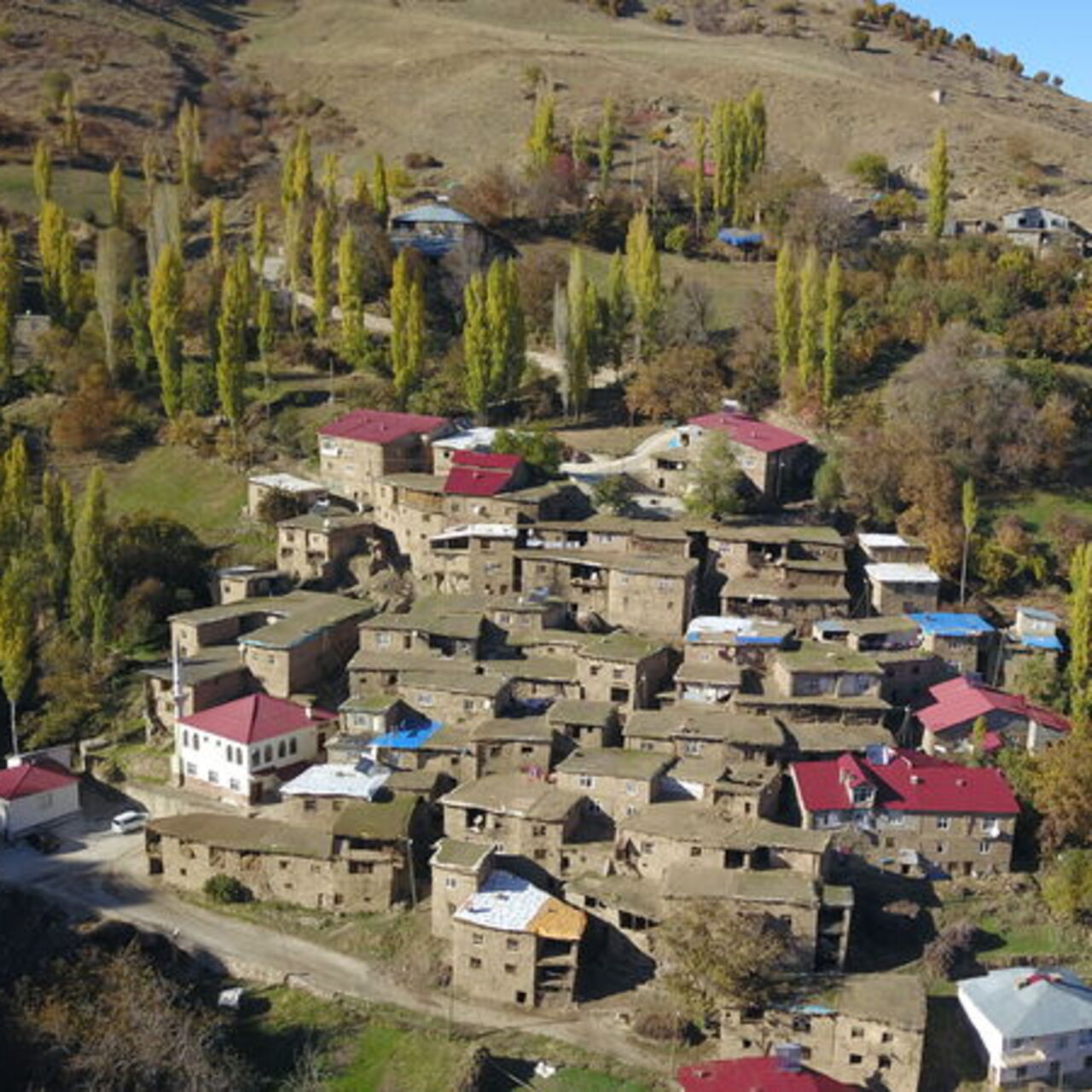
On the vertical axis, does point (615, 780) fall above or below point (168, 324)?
below

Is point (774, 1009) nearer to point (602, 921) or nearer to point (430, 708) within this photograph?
point (602, 921)

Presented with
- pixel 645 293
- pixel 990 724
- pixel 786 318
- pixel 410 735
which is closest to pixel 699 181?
pixel 645 293

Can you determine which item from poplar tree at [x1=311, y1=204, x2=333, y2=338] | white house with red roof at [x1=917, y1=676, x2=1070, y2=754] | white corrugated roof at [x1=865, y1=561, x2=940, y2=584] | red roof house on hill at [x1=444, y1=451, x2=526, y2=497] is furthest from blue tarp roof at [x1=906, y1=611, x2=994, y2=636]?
poplar tree at [x1=311, y1=204, x2=333, y2=338]

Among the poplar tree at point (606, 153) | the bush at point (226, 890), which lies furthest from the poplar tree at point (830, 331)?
the bush at point (226, 890)

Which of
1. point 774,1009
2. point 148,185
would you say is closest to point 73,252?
point 148,185

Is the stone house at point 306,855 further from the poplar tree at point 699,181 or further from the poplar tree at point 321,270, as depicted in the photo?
the poplar tree at point 699,181

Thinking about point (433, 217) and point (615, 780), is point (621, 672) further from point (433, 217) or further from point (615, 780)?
point (433, 217)
